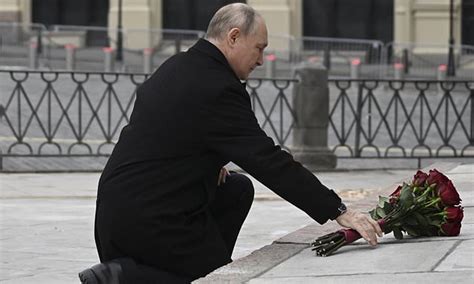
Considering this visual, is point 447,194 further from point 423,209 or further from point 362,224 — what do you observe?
point 362,224

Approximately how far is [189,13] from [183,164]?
33.3 metres

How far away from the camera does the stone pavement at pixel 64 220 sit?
854 cm

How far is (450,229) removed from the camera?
681cm

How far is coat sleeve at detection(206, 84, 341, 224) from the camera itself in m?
Result: 5.97

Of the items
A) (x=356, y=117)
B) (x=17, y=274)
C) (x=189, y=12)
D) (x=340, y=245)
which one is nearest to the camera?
(x=340, y=245)

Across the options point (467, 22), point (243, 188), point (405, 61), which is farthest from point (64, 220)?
point (467, 22)

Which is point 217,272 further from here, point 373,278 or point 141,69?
point 141,69

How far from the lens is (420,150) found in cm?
1688

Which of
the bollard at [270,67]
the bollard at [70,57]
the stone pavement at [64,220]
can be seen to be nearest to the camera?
the stone pavement at [64,220]

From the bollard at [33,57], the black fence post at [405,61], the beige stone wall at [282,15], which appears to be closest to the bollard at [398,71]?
the black fence post at [405,61]

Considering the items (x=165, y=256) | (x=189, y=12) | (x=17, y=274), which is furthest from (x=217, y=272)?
(x=189, y=12)

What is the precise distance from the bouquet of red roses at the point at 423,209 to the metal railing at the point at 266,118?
8585mm

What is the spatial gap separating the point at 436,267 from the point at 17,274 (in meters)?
3.04

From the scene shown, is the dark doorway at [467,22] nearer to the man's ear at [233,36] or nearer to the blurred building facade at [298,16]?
the blurred building facade at [298,16]
